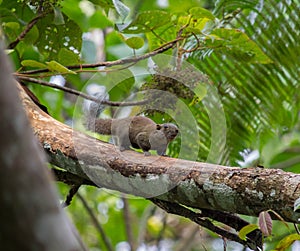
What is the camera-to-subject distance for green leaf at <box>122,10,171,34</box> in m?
1.47

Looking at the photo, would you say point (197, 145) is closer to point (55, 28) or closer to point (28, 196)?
point (55, 28)

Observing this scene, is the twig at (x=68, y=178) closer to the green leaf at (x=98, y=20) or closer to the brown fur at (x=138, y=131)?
the brown fur at (x=138, y=131)

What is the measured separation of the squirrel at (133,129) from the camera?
5.21 feet

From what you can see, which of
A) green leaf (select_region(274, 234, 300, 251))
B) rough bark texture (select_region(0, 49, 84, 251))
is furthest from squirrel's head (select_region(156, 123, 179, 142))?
rough bark texture (select_region(0, 49, 84, 251))

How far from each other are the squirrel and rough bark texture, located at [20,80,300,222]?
255mm

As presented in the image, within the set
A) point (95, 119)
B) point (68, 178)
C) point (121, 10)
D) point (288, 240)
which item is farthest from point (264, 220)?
point (95, 119)

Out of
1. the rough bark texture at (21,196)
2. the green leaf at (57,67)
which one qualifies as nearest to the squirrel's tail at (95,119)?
the green leaf at (57,67)

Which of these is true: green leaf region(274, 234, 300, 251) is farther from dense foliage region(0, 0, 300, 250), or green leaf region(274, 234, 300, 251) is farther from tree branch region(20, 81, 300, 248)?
dense foliage region(0, 0, 300, 250)

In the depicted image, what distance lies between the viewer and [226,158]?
2107 millimetres

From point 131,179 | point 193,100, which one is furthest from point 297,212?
point 193,100

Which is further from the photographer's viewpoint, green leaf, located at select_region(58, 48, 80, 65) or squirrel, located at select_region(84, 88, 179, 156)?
squirrel, located at select_region(84, 88, 179, 156)

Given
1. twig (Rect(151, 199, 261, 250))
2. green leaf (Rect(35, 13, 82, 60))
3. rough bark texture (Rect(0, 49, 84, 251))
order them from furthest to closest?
green leaf (Rect(35, 13, 82, 60))
twig (Rect(151, 199, 261, 250))
rough bark texture (Rect(0, 49, 84, 251))

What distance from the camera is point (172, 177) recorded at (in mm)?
1136

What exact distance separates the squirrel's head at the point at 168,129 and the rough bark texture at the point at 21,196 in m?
1.17
